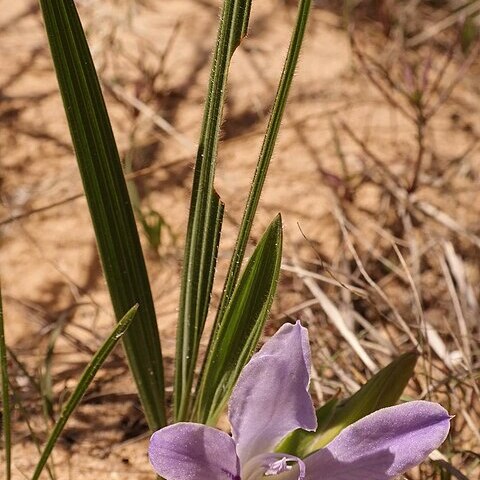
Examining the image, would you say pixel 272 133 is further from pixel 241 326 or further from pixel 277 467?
pixel 277 467

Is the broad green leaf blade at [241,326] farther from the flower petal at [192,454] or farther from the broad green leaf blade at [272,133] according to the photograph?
the flower petal at [192,454]

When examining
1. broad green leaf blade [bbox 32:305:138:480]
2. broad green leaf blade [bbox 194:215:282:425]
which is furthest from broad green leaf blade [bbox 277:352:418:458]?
broad green leaf blade [bbox 32:305:138:480]

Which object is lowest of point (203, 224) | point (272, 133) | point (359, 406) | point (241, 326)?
point (359, 406)

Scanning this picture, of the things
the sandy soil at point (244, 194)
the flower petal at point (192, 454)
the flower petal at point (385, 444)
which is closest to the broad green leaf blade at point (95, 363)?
the flower petal at point (192, 454)

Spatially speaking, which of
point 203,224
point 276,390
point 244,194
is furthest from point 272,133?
point 244,194

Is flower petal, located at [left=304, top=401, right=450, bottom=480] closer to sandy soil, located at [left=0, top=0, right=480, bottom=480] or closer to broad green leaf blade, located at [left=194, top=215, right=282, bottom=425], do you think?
broad green leaf blade, located at [left=194, top=215, right=282, bottom=425]

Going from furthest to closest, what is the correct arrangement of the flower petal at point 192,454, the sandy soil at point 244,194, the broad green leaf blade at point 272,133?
the sandy soil at point 244,194 < the broad green leaf blade at point 272,133 < the flower petal at point 192,454

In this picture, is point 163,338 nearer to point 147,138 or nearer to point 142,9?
point 147,138
